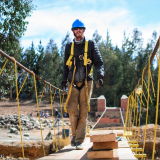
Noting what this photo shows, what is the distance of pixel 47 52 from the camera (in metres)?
35.4

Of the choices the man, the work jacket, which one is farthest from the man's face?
the work jacket

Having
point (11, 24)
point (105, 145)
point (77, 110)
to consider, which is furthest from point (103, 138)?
point (11, 24)

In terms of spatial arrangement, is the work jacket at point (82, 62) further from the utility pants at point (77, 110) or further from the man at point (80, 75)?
the utility pants at point (77, 110)

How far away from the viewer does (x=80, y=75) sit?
339cm

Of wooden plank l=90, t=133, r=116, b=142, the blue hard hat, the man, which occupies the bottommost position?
wooden plank l=90, t=133, r=116, b=142

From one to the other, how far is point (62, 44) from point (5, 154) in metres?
29.7

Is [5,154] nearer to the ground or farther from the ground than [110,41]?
nearer to the ground

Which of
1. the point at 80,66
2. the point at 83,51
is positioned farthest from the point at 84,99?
the point at 83,51

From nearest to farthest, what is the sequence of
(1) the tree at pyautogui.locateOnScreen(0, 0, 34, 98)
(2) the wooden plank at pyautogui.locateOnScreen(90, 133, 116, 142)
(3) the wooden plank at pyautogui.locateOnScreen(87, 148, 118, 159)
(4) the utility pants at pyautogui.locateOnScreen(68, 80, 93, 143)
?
(3) the wooden plank at pyautogui.locateOnScreen(87, 148, 118, 159)
(2) the wooden plank at pyautogui.locateOnScreen(90, 133, 116, 142)
(4) the utility pants at pyautogui.locateOnScreen(68, 80, 93, 143)
(1) the tree at pyautogui.locateOnScreen(0, 0, 34, 98)

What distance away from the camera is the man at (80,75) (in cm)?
332

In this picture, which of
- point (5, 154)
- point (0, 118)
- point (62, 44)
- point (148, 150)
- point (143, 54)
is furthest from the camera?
point (62, 44)

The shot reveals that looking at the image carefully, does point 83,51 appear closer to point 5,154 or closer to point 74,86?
point 74,86

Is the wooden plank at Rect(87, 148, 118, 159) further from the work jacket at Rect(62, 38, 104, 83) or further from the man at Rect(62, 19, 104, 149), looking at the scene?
the work jacket at Rect(62, 38, 104, 83)

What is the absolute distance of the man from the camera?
3.32 meters
